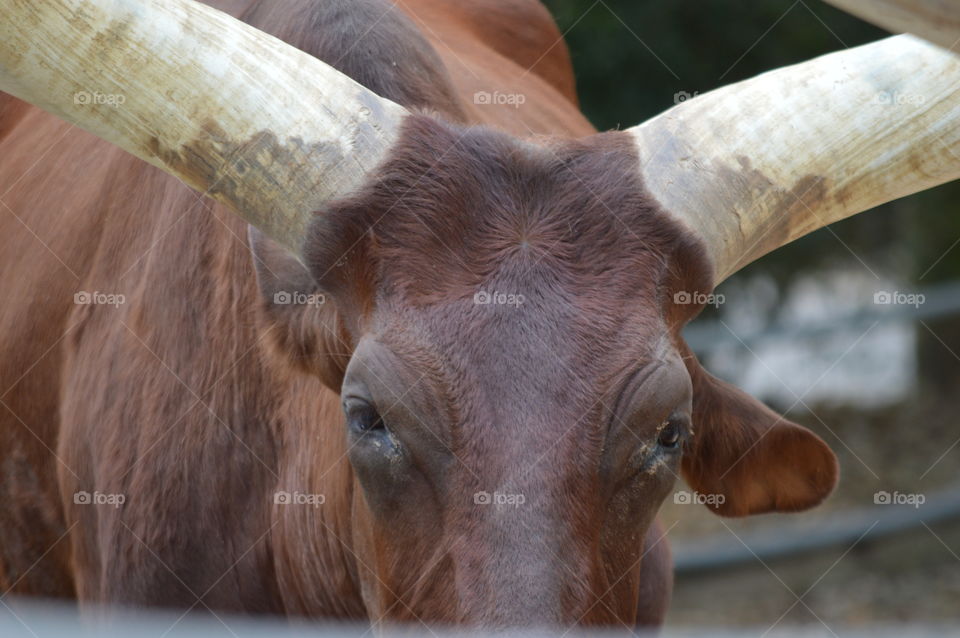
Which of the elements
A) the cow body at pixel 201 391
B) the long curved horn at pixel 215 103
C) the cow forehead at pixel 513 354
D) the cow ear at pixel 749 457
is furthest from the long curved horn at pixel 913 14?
the cow ear at pixel 749 457

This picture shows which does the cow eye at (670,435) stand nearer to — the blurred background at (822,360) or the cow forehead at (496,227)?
the cow forehead at (496,227)

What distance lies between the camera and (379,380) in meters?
2.50

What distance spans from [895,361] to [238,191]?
871 cm

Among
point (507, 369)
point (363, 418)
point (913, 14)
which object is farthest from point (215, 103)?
→ point (913, 14)

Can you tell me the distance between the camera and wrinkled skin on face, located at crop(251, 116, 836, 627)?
2340mm

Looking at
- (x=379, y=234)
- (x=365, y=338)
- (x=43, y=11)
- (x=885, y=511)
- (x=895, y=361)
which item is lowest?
(x=895, y=361)

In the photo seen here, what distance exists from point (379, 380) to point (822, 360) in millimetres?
7564

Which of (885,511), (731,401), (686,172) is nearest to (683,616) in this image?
(885,511)

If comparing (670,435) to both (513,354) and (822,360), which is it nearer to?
(513,354)

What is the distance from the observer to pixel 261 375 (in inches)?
127

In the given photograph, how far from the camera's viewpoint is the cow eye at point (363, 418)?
2.56 metres

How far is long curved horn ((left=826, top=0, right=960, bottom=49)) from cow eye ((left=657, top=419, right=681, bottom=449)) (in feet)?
3.93

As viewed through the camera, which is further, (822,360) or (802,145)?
(822,360)

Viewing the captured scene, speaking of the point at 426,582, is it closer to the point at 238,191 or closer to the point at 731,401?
the point at 238,191
